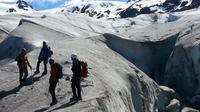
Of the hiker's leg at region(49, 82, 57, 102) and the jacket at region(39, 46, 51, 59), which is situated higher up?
the jacket at region(39, 46, 51, 59)

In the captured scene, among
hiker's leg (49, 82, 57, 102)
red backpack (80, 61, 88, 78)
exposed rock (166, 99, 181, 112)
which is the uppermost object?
red backpack (80, 61, 88, 78)

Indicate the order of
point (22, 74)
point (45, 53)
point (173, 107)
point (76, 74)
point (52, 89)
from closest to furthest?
point (76, 74), point (52, 89), point (22, 74), point (45, 53), point (173, 107)

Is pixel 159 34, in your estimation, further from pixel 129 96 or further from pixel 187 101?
pixel 129 96

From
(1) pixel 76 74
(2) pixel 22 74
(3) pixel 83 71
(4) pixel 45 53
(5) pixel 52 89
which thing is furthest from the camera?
(4) pixel 45 53

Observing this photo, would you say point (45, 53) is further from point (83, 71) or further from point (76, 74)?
point (76, 74)

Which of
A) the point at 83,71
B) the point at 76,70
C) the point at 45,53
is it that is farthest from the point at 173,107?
the point at 76,70

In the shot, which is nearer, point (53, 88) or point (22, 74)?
point (53, 88)

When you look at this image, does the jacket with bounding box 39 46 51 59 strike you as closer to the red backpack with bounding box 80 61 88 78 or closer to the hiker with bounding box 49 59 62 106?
the red backpack with bounding box 80 61 88 78

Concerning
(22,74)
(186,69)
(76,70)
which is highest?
(76,70)

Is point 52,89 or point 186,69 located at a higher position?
point 52,89

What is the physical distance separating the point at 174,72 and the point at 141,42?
6.60 meters

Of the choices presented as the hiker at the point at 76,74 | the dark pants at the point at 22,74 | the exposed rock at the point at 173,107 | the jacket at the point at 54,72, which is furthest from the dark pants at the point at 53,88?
the exposed rock at the point at 173,107

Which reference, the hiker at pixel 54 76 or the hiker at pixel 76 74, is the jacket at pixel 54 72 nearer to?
the hiker at pixel 54 76

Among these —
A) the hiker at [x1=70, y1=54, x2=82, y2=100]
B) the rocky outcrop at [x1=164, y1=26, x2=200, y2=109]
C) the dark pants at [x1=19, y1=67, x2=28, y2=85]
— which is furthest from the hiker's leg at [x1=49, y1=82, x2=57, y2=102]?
the rocky outcrop at [x1=164, y1=26, x2=200, y2=109]
